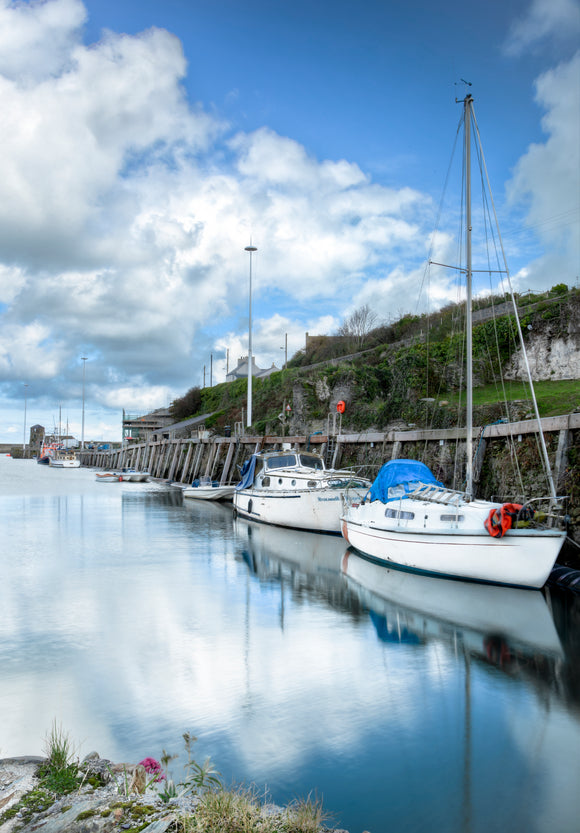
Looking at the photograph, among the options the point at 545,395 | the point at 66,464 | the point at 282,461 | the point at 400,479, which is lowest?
the point at 66,464

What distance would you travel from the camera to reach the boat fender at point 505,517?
11367 millimetres

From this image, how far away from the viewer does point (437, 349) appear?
97.0 feet

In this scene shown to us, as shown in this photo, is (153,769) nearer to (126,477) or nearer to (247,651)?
(247,651)

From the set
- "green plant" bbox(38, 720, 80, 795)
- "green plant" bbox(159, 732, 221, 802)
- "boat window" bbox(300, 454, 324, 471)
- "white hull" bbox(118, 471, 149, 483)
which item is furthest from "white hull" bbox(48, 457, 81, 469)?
"green plant" bbox(38, 720, 80, 795)

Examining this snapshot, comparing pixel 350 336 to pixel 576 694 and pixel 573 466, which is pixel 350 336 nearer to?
pixel 573 466

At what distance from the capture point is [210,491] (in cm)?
3569

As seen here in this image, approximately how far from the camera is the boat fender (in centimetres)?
1137

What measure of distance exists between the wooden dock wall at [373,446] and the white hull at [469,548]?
2.42 meters

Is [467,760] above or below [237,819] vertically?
below

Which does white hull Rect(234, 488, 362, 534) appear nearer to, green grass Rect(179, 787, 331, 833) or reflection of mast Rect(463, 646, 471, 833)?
reflection of mast Rect(463, 646, 471, 833)

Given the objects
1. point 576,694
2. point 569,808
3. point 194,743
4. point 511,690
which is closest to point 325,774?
point 194,743

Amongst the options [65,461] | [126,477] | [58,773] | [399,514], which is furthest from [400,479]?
[65,461]

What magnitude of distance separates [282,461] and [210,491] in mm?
13212

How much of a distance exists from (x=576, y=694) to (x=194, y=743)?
4921 millimetres
